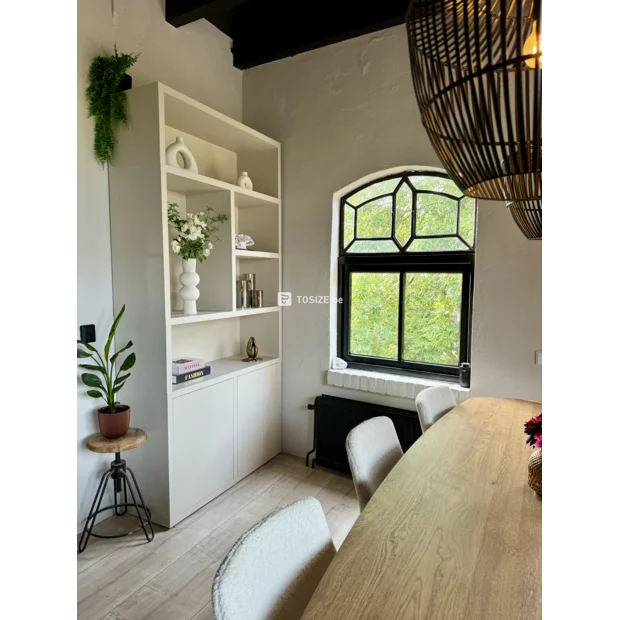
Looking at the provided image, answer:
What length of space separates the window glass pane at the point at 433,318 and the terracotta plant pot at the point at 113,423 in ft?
5.69

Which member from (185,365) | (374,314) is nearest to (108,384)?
(185,365)

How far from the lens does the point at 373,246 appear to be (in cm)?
284

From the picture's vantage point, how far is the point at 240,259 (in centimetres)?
310

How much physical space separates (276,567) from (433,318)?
2.03 meters

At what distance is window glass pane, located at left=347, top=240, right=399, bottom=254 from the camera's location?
2777mm

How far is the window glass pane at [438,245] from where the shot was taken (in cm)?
255

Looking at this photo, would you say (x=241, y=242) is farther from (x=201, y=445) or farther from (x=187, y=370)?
(x=201, y=445)

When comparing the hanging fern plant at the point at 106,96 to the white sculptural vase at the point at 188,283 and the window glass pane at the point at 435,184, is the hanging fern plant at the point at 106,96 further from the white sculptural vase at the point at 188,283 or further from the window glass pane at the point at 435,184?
the window glass pane at the point at 435,184

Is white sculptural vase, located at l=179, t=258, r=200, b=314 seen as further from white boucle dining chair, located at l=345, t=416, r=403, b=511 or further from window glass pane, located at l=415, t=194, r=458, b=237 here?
window glass pane, located at l=415, t=194, r=458, b=237

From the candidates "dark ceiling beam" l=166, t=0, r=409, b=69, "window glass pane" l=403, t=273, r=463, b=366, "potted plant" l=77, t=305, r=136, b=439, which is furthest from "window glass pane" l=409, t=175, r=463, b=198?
"potted plant" l=77, t=305, r=136, b=439

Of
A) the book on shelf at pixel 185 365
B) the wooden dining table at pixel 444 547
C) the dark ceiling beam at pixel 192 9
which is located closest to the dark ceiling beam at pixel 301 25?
the dark ceiling beam at pixel 192 9
